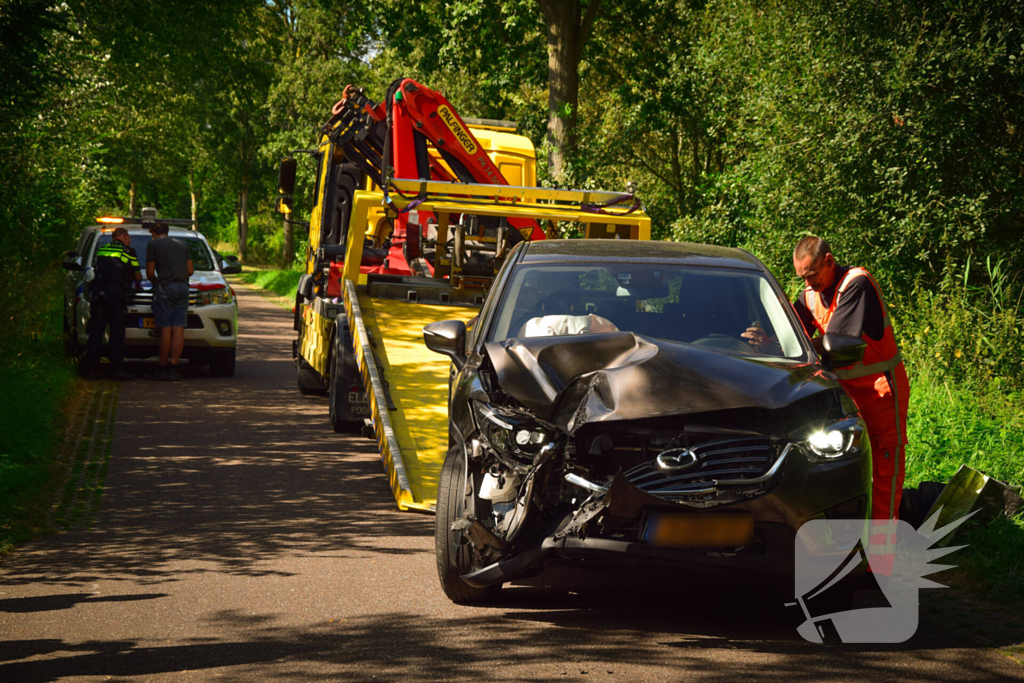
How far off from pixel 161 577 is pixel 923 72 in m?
10.3

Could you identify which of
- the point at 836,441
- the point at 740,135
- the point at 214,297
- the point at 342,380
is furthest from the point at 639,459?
the point at 740,135

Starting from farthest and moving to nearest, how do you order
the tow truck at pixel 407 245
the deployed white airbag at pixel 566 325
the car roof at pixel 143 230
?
1. the car roof at pixel 143 230
2. the tow truck at pixel 407 245
3. the deployed white airbag at pixel 566 325

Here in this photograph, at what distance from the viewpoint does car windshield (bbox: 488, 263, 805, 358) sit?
531cm

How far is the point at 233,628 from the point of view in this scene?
15.4ft

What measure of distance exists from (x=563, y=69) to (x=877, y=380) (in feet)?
45.3

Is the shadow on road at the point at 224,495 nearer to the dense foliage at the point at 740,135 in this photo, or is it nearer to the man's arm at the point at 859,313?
the dense foliage at the point at 740,135

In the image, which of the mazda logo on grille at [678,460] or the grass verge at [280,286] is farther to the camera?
the grass verge at [280,286]

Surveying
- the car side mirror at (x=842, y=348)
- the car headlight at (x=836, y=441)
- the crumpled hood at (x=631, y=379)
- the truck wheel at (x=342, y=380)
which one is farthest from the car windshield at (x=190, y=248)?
the car headlight at (x=836, y=441)

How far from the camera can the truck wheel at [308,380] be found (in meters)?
12.1

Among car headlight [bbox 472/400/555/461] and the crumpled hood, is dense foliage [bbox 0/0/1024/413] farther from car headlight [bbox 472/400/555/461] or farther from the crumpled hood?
car headlight [bbox 472/400/555/461]

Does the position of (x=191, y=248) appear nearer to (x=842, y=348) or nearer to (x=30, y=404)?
(x=30, y=404)

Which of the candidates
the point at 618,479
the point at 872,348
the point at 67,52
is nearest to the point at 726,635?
the point at 618,479

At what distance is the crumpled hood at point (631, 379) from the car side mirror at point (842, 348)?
1.25 feet

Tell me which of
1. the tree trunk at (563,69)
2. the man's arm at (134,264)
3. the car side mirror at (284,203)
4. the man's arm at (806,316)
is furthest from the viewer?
the tree trunk at (563,69)
